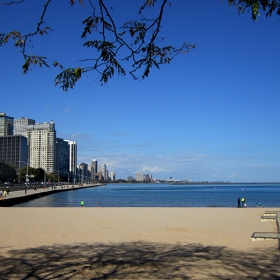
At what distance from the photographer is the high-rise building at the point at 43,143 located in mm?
193625

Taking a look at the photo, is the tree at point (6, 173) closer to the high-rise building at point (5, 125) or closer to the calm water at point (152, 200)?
the calm water at point (152, 200)

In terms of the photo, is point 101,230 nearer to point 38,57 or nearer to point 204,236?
point 204,236

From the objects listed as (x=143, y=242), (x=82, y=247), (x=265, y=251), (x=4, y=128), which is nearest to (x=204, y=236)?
(x=143, y=242)

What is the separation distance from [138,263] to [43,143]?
196m

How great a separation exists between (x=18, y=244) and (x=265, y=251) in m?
7.94

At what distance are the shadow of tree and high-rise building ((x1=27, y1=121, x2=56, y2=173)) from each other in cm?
18606

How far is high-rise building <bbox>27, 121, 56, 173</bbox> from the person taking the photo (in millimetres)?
193625

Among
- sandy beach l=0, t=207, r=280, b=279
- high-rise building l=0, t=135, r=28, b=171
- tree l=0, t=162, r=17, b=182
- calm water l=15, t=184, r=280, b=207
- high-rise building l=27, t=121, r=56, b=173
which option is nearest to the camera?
sandy beach l=0, t=207, r=280, b=279

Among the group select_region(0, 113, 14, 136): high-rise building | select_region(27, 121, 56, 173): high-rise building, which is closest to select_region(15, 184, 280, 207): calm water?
select_region(0, 113, 14, 136): high-rise building

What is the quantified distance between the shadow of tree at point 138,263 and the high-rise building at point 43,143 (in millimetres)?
186057

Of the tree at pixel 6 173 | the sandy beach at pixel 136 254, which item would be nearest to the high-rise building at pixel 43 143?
the tree at pixel 6 173

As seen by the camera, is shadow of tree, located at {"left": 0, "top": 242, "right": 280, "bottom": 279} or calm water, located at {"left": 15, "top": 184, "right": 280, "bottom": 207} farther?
calm water, located at {"left": 15, "top": 184, "right": 280, "bottom": 207}

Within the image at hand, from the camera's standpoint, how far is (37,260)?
9664 mm

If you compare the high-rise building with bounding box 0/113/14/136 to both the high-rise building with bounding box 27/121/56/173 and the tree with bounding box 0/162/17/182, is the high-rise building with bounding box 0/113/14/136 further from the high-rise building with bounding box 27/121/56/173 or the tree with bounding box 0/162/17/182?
the tree with bounding box 0/162/17/182
